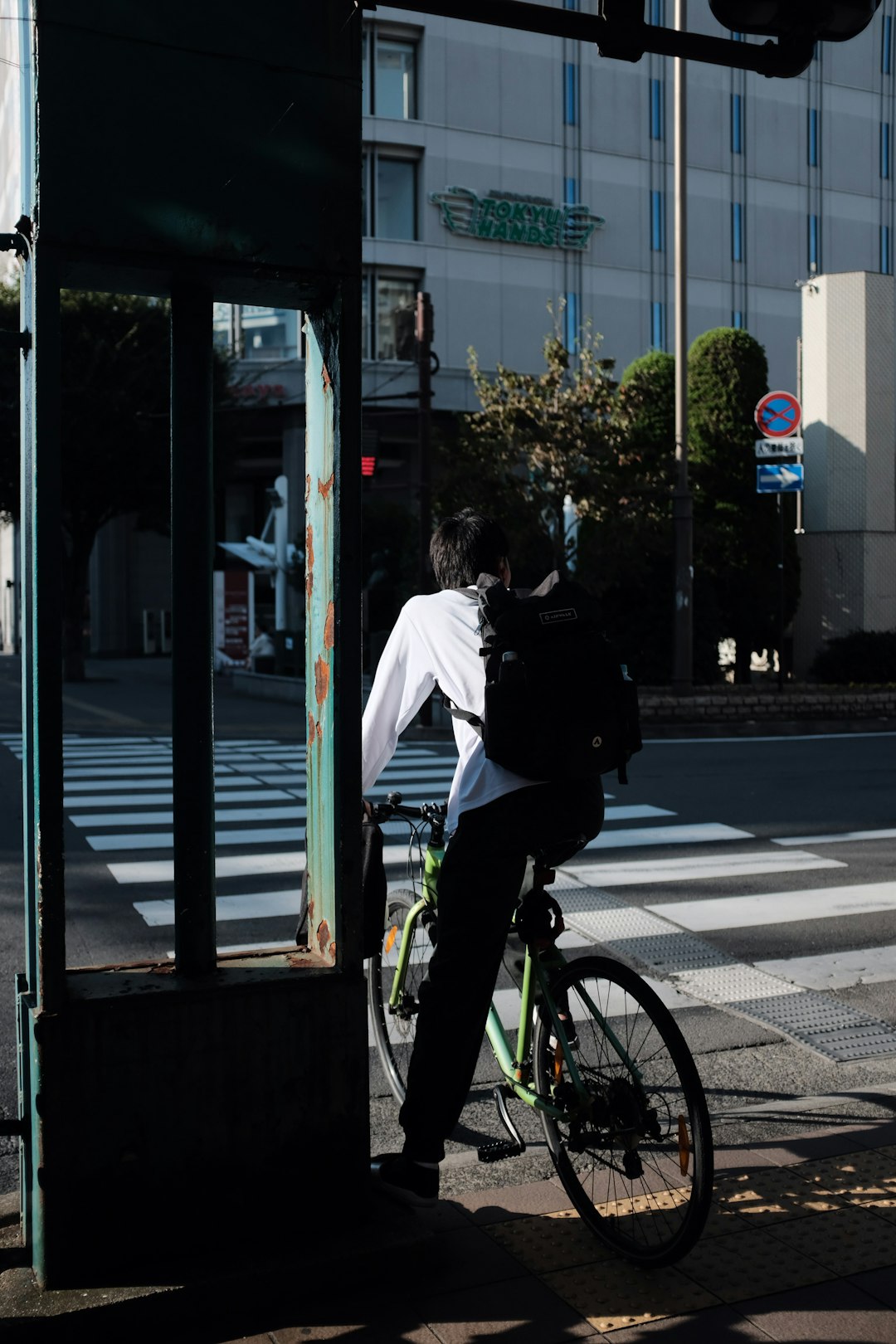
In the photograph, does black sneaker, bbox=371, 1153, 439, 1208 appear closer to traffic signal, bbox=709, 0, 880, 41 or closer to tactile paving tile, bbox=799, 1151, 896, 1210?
tactile paving tile, bbox=799, 1151, 896, 1210

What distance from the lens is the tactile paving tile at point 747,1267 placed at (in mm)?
3078

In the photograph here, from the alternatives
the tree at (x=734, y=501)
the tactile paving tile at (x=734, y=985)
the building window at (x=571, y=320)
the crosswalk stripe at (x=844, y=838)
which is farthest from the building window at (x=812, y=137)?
the tactile paving tile at (x=734, y=985)

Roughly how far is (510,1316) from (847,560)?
23.7m

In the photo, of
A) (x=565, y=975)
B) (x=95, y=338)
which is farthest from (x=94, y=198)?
(x=95, y=338)

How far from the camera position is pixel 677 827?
10.3 m

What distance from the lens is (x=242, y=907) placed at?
7.50 m

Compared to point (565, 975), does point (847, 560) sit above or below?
above

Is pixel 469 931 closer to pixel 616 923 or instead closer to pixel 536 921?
pixel 536 921

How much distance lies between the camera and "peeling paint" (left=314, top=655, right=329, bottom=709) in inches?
129

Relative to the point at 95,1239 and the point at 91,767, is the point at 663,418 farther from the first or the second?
the point at 95,1239

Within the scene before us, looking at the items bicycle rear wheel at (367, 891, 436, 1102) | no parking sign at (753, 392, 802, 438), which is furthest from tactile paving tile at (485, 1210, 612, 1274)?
no parking sign at (753, 392, 802, 438)

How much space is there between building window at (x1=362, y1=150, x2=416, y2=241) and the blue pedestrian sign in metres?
22.4

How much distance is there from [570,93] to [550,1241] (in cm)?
4282

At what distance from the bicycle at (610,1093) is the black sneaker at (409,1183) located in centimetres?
20
